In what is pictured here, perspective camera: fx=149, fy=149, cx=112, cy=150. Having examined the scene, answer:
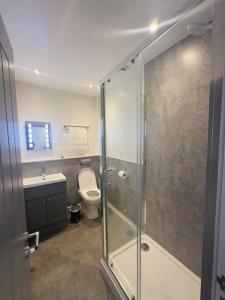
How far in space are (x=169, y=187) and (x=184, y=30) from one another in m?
1.52

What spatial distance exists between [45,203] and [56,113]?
160cm

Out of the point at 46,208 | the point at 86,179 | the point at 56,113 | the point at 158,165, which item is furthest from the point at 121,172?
the point at 56,113

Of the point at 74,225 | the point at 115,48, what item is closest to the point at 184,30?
the point at 115,48

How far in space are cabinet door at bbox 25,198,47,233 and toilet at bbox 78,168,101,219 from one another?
0.68 meters

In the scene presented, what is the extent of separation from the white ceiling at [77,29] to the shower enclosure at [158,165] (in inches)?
8.4

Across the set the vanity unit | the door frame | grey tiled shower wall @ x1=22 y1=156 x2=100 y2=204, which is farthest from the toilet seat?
the door frame

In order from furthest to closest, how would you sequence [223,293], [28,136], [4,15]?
[28,136] → [4,15] → [223,293]

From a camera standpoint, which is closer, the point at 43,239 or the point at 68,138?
the point at 43,239

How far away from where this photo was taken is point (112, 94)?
6.04 ft

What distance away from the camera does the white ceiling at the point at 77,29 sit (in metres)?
1.08

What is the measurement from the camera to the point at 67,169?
9.37ft

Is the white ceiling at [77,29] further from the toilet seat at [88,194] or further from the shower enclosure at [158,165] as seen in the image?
the toilet seat at [88,194]

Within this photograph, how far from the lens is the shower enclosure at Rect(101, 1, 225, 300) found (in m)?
1.38

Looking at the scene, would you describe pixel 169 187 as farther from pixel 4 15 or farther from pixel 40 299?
pixel 4 15
